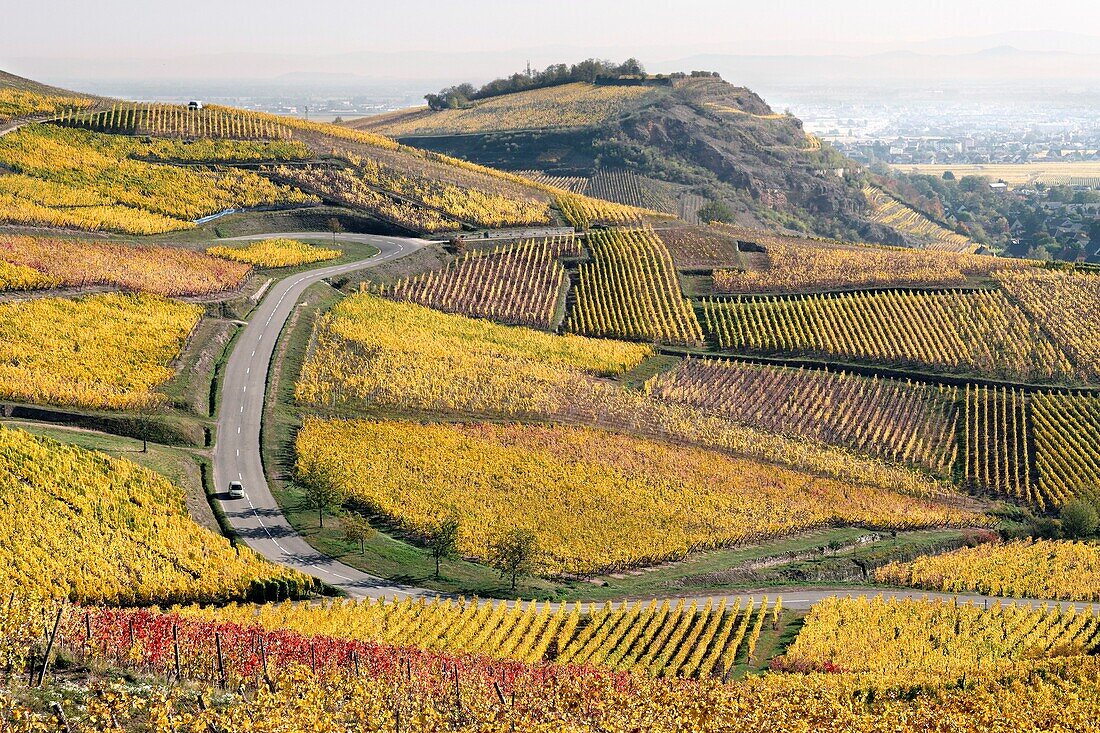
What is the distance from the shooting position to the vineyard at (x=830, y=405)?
70000mm

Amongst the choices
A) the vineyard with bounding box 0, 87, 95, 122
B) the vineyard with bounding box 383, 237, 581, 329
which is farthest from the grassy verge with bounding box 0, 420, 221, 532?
the vineyard with bounding box 0, 87, 95, 122

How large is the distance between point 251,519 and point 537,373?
27.9 metres

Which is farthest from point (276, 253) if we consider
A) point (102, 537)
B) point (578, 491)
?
point (102, 537)

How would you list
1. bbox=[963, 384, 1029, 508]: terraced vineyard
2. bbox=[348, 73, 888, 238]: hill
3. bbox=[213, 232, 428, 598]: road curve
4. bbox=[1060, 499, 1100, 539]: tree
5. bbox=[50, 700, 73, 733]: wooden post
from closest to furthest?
bbox=[50, 700, 73, 733]: wooden post → bbox=[213, 232, 428, 598]: road curve → bbox=[1060, 499, 1100, 539]: tree → bbox=[963, 384, 1029, 508]: terraced vineyard → bbox=[348, 73, 888, 238]: hill

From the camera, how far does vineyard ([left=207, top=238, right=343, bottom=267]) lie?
86500 mm

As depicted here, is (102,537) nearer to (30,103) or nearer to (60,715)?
(60,715)

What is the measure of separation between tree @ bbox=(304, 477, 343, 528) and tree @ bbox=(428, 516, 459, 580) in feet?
16.3

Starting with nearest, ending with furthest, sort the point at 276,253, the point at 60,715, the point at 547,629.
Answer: the point at 60,715 → the point at 547,629 → the point at 276,253

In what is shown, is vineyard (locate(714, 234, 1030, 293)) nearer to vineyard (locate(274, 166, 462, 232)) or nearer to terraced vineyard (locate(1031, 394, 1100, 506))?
terraced vineyard (locate(1031, 394, 1100, 506))

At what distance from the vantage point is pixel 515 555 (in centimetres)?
4581

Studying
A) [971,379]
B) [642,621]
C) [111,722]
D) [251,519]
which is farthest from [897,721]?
[971,379]

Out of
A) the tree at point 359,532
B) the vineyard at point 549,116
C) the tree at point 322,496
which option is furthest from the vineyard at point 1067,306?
the vineyard at point 549,116

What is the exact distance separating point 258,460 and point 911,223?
154m

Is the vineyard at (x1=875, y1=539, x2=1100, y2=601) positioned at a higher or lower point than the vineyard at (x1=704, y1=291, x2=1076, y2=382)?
lower
